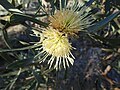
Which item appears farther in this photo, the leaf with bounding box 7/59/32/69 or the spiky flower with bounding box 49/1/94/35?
the leaf with bounding box 7/59/32/69

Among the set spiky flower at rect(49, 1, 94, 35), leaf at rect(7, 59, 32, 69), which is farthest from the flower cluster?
leaf at rect(7, 59, 32, 69)

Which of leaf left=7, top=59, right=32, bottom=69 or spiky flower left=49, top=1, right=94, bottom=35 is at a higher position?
spiky flower left=49, top=1, right=94, bottom=35

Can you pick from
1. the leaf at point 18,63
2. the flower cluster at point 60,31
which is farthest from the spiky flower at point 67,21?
the leaf at point 18,63

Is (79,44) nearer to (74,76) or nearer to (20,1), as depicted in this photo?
(74,76)

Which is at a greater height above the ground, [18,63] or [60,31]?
[60,31]

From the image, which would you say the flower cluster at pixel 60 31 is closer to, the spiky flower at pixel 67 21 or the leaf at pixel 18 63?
the spiky flower at pixel 67 21

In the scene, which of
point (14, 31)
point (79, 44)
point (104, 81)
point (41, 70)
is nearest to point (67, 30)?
point (41, 70)

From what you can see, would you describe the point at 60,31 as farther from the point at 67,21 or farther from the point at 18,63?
the point at 18,63

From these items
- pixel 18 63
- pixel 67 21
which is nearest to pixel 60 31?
pixel 67 21

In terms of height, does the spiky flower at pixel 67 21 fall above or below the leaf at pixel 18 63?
above

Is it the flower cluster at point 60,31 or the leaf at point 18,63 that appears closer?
the flower cluster at point 60,31

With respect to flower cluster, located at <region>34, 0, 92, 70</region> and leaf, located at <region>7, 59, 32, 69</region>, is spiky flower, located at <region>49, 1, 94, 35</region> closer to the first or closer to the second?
flower cluster, located at <region>34, 0, 92, 70</region>
